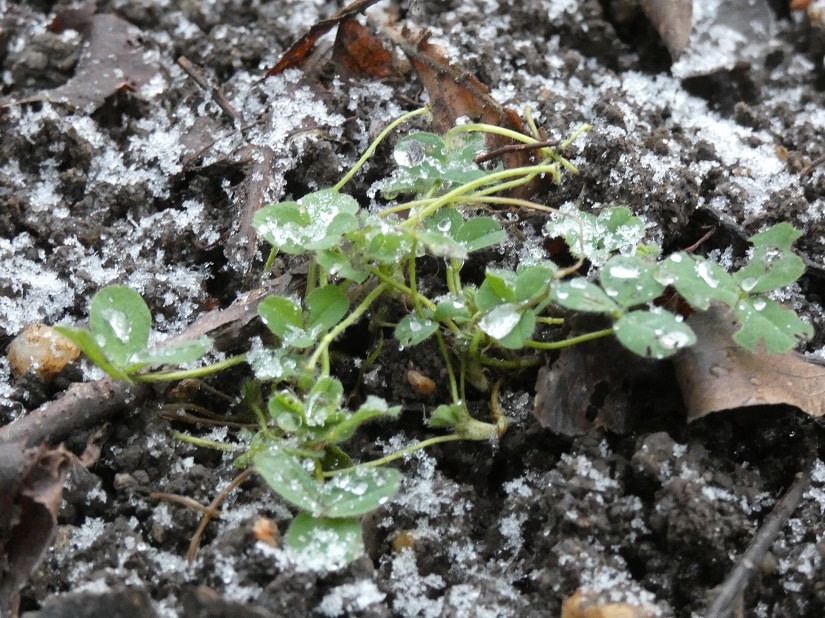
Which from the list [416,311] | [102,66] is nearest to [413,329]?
[416,311]

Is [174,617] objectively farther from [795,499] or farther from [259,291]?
Result: [795,499]

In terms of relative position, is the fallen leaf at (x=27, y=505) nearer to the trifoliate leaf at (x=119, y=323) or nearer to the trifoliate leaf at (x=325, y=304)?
the trifoliate leaf at (x=119, y=323)

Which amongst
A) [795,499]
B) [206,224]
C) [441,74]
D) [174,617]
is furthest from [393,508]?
[441,74]

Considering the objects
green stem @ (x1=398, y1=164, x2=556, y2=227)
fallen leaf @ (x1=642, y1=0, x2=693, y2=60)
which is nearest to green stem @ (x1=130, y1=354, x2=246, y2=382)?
green stem @ (x1=398, y1=164, x2=556, y2=227)

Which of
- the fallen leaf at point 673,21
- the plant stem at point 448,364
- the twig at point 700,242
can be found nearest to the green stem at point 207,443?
the plant stem at point 448,364

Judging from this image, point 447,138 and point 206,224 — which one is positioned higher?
point 447,138

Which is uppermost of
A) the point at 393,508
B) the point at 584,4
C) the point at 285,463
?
the point at 584,4

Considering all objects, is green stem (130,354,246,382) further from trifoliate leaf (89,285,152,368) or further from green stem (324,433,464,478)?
green stem (324,433,464,478)
